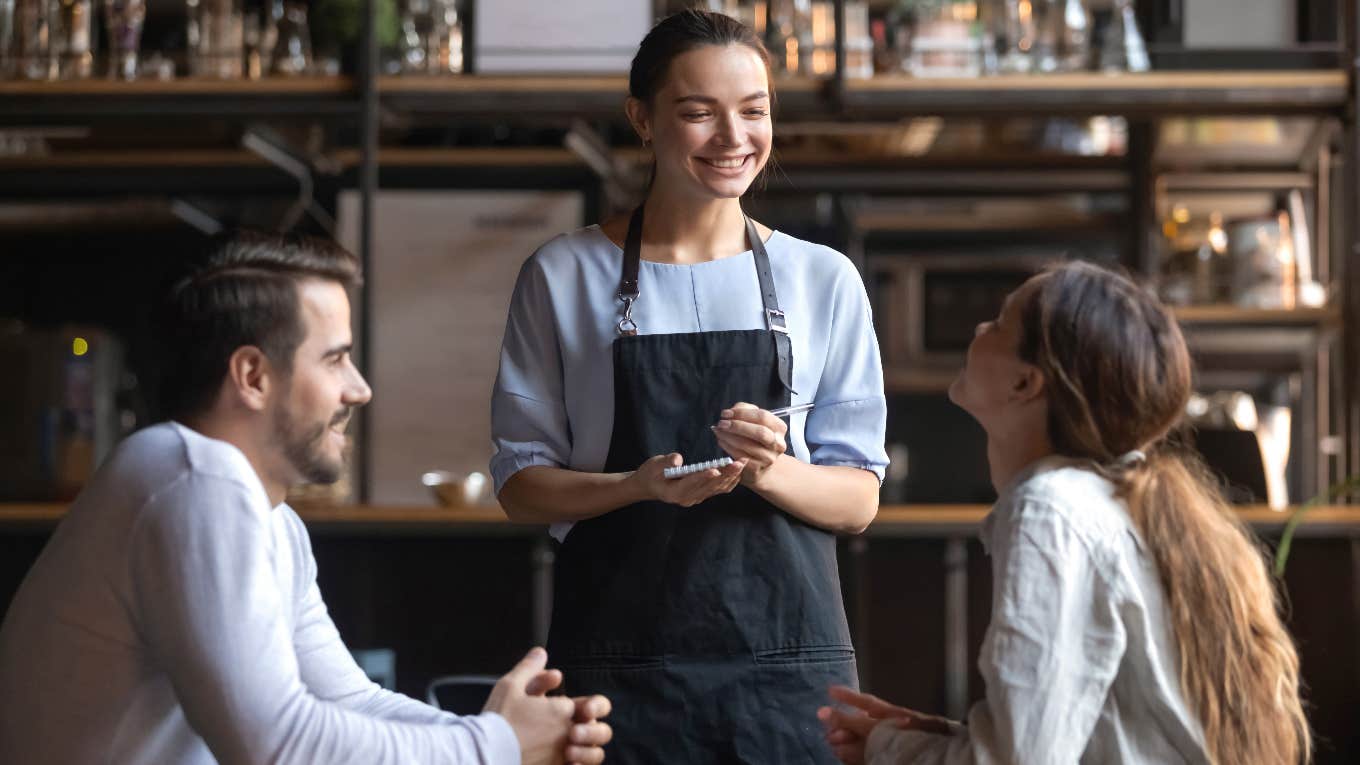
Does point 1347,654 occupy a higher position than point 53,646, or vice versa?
point 53,646

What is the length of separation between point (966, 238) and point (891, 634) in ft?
8.39

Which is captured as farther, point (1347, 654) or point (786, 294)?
point (1347, 654)

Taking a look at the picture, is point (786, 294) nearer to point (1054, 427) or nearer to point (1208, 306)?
point (1054, 427)

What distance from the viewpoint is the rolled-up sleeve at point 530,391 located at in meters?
1.72

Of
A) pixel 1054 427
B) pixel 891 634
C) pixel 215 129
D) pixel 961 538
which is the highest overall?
pixel 215 129

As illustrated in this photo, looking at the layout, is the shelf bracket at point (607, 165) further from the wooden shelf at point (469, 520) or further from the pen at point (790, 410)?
the pen at point (790, 410)

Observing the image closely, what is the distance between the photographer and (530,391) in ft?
5.67

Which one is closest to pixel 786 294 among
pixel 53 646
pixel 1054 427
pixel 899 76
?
pixel 1054 427

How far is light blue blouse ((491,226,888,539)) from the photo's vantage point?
1.74 metres

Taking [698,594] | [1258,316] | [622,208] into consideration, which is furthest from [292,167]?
[698,594]

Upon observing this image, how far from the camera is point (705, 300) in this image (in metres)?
1.76

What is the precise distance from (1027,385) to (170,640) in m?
0.81

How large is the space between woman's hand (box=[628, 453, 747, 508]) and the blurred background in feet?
5.87

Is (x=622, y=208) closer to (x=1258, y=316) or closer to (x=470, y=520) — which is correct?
(x=470, y=520)
